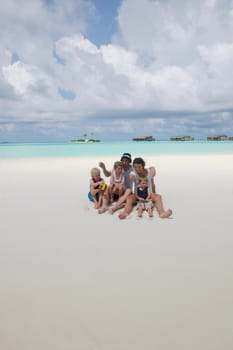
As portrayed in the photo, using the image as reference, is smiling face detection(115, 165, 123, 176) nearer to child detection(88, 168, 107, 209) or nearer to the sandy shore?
child detection(88, 168, 107, 209)

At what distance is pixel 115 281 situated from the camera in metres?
2.43

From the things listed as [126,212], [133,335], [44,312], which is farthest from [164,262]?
[126,212]

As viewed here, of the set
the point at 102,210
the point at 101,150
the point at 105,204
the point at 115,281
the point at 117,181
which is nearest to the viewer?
the point at 115,281

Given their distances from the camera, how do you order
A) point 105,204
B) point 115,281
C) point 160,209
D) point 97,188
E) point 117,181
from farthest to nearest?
point 97,188
point 117,181
point 105,204
point 160,209
point 115,281

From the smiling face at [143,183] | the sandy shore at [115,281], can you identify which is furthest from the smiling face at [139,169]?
the sandy shore at [115,281]

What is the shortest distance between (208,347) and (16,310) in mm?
1413

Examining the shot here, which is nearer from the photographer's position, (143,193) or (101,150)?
(143,193)

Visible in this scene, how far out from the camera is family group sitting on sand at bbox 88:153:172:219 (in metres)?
4.78

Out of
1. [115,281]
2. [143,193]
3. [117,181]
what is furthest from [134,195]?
[115,281]

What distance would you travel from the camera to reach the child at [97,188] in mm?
5128

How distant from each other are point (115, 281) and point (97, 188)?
295 centimetres

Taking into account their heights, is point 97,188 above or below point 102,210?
above

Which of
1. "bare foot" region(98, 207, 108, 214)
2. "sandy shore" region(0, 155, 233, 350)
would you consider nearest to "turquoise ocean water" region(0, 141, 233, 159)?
"bare foot" region(98, 207, 108, 214)

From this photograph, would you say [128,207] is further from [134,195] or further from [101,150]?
[101,150]
